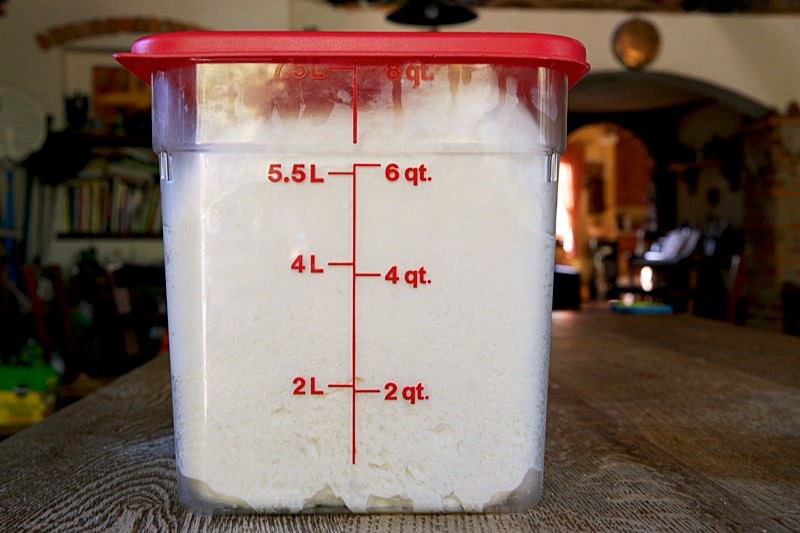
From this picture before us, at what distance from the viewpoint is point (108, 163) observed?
13.8 ft

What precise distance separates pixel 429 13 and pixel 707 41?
2736 mm

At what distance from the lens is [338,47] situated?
419 millimetres

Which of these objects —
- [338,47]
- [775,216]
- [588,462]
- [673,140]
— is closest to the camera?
[338,47]

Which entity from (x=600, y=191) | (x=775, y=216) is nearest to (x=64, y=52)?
(x=775, y=216)

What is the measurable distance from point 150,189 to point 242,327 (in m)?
3.97

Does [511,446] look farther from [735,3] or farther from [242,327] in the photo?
[735,3]

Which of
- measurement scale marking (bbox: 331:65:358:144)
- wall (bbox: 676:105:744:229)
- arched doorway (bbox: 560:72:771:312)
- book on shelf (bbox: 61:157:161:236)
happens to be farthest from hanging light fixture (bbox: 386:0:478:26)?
wall (bbox: 676:105:744:229)

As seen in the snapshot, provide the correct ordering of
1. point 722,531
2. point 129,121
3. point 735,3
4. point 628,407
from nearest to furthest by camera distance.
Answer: point 722,531 → point 628,407 → point 129,121 → point 735,3

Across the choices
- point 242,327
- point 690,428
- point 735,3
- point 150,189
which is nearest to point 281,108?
point 242,327

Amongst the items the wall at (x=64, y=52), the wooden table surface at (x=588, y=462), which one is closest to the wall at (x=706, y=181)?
the wall at (x=64, y=52)

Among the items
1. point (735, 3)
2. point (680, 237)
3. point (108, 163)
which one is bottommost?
point (680, 237)

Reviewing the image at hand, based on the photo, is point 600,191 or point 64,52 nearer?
point 64,52

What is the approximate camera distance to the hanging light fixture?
120 inches

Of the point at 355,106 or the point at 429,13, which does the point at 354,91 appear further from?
the point at 429,13
